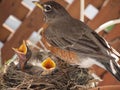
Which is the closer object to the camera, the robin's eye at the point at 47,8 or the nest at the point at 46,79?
the nest at the point at 46,79

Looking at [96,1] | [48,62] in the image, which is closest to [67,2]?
[96,1]

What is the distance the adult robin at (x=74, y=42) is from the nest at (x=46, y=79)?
6cm

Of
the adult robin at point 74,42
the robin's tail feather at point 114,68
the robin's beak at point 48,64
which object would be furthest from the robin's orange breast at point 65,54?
the robin's tail feather at point 114,68

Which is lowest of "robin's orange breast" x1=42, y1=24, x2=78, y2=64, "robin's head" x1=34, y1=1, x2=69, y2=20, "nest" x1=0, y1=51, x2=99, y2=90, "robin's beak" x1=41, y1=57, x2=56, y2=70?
"nest" x1=0, y1=51, x2=99, y2=90

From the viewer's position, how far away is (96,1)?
4195mm

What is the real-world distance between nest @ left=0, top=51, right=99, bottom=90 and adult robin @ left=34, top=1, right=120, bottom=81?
6 cm

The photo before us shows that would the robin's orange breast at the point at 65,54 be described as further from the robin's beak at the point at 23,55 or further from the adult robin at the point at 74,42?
the robin's beak at the point at 23,55

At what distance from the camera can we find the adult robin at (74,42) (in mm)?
2445

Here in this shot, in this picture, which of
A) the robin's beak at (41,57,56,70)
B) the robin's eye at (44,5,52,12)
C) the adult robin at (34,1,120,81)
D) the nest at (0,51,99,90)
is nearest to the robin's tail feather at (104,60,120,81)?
the adult robin at (34,1,120,81)

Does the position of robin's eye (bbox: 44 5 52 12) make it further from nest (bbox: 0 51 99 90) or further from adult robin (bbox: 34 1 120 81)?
nest (bbox: 0 51 99 90)

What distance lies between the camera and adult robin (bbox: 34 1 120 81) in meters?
2.45

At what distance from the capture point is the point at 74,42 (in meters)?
2.60

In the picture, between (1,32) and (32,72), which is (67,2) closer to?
(1,32)

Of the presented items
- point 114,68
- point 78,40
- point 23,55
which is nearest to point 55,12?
point 78,40
